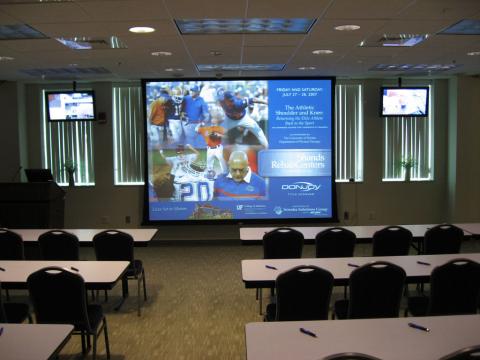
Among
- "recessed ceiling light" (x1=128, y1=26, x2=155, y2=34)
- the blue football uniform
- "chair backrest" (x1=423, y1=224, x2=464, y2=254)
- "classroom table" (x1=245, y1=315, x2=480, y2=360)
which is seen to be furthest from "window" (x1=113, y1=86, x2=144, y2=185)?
"classroom table" (x1=245, y1=315, x2=480, y2=360)

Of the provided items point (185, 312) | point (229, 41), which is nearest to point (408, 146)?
point (229, 41)

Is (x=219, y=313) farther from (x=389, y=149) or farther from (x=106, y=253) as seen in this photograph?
(x=389, y=149)

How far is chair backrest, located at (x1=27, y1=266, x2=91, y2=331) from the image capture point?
354cm

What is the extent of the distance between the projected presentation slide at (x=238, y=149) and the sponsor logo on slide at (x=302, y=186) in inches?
0.7

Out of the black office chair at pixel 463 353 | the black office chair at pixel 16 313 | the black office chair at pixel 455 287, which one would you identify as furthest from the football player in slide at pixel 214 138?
the black office chair at pixel 463 353

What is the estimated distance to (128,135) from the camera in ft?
30.4

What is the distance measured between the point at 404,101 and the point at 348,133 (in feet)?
3.82

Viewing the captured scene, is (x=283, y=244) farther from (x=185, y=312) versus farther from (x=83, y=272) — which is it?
(x=83, y=272)

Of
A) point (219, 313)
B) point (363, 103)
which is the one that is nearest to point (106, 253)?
point (219, 313)

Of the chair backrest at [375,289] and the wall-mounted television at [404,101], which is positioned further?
the wall-mounted television at [404,101]

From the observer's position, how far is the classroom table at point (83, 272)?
3859 millimetres

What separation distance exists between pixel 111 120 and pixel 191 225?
250cm

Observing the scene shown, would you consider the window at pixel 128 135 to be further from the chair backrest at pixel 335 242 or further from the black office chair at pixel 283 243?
the chair backrest at pixel 335 242

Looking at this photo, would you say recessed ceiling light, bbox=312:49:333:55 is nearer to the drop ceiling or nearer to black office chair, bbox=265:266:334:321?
the drop ceiling
